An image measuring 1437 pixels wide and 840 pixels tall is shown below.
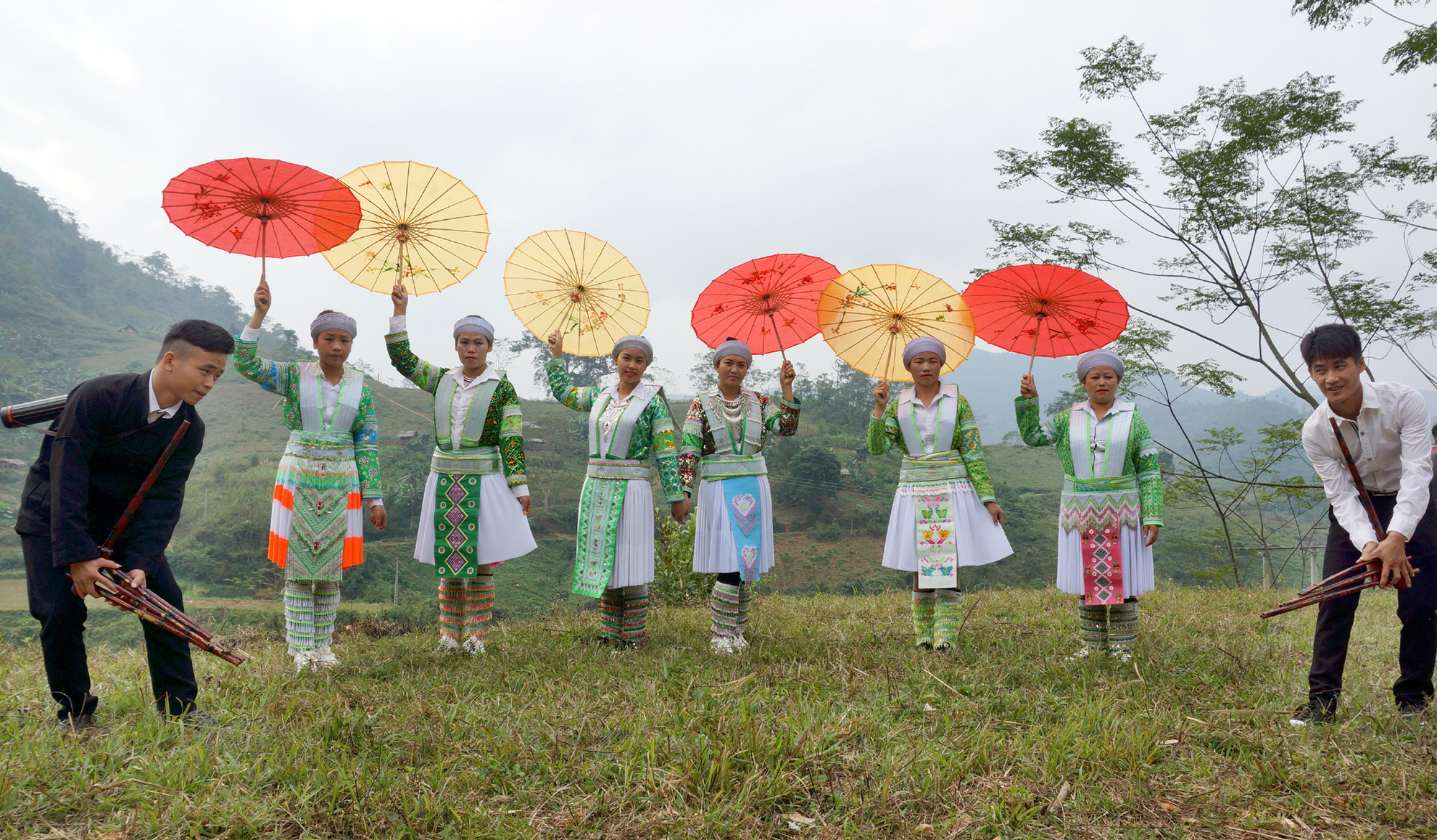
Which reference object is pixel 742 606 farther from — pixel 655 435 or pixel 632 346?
pixel 632 346

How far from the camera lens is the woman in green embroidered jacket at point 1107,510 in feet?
16.0

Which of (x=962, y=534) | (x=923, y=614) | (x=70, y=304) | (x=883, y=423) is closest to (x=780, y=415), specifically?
(x=883, y=423)

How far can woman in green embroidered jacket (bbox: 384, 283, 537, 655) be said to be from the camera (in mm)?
5301

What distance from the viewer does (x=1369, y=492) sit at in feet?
11.9

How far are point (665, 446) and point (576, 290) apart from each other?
143cm

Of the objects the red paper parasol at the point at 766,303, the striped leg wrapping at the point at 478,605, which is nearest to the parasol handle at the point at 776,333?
the red paper parasol at the point at 766,303

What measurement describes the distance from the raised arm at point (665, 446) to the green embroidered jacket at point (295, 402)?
1.80 m

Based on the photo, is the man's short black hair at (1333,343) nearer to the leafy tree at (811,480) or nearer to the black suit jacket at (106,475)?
the black suit jacket at (106,475)

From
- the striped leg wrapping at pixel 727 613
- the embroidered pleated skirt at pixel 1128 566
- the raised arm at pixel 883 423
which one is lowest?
the striped leg wrapping at pixel 727 613

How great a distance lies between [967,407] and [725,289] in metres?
1.96

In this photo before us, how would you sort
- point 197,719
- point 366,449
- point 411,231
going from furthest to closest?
point 411,231
point 366,449
point 197,719

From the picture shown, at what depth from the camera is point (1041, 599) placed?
7703 mm

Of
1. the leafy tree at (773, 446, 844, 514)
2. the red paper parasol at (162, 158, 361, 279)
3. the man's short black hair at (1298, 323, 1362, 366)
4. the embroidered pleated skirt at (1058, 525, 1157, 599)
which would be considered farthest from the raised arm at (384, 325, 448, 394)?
the leafy tree at (773, 446, 844, 514)

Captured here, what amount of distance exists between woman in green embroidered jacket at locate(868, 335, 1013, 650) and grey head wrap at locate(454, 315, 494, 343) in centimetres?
280
